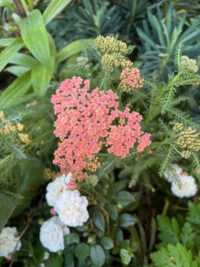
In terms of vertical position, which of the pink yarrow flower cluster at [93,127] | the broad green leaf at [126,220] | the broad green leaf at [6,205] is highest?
the pink yarrow flower cluster at [93,127]

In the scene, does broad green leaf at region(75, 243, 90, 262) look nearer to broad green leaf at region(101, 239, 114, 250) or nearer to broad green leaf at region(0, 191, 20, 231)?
broad green leaf at region(101, 239, 114, 250)

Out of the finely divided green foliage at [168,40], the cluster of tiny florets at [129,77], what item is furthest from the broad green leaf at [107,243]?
the finely divided green foliage at [168,40]

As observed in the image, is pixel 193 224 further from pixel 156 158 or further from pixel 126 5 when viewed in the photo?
pixel 126 5

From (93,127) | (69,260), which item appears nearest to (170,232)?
(69,260)

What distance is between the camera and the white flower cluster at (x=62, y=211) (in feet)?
2.52

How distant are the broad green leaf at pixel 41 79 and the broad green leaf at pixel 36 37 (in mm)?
107

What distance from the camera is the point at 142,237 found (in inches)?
41.6

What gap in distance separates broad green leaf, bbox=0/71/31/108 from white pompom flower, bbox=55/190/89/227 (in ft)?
1.37

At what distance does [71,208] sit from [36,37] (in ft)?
1.82

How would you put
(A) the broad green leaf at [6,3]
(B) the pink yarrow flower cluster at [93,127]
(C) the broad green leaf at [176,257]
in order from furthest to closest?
(A) the broad green leaf at [6,3]
(C) the broad green leaf at [176,257]
(B) the pink yarrow flower cluster at [93,127]

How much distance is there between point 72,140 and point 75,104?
9 centimetres

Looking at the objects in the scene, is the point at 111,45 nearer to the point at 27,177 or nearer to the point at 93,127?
the point at 93,127

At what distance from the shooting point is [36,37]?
2.63 feet

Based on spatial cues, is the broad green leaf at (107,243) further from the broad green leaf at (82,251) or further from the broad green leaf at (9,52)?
the broad green leaf at (9,52)
